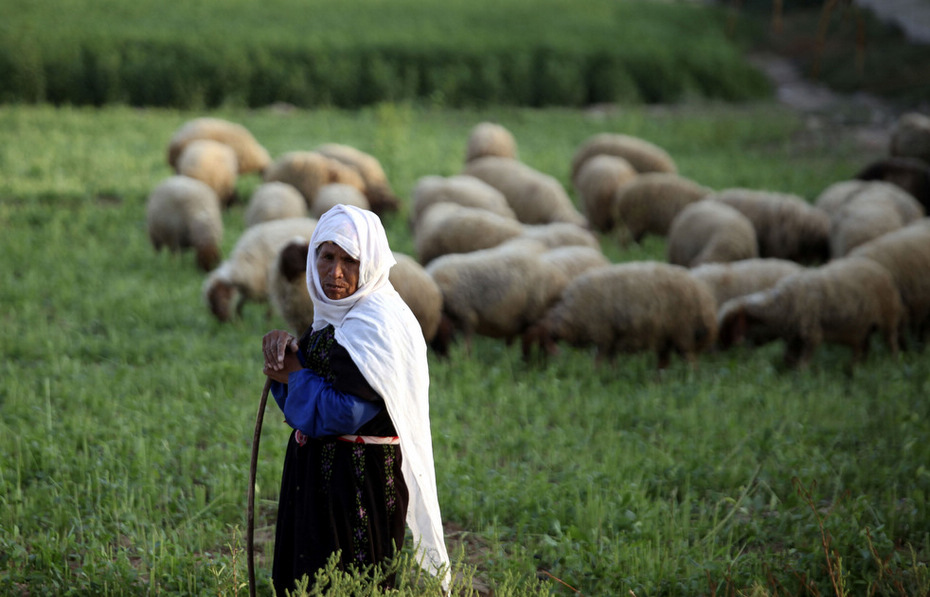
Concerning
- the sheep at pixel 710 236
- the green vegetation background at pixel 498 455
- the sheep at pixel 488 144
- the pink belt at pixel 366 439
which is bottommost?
the green vegetation background at pixel 498 455

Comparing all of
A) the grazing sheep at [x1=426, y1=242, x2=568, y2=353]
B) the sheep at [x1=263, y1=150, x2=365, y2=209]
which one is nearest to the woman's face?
the grazing sheep at [x1=426, y1=242, x2=568, y2=353]

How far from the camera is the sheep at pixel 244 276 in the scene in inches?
331

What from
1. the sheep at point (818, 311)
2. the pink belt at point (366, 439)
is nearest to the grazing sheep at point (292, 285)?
the pink belt at point (366, 439)

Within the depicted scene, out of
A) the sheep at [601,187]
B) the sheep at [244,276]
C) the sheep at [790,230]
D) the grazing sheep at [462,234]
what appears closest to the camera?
the sheep at [244,276]

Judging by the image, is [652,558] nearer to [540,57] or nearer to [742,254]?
[742,254]

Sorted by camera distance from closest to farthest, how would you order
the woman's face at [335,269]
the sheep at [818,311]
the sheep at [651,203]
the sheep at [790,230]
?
the woman's face at [335,269] < the sheep at [818,311] < the sheep at [790,230] < the sheep at [651,203]

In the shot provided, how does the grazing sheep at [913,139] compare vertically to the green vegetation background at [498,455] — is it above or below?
above

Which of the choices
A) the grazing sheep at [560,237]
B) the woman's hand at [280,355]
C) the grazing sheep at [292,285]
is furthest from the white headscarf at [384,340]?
the grazing sheep at [560,237]

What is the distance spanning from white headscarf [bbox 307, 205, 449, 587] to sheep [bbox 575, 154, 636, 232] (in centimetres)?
949

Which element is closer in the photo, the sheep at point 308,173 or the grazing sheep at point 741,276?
the grazing sheep at point 741,276

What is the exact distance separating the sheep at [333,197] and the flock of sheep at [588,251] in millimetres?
33

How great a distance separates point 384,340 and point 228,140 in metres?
10.8

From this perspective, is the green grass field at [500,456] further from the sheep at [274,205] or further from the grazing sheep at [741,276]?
the sheep at [274,205]

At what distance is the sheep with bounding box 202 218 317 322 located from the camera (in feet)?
27.6
